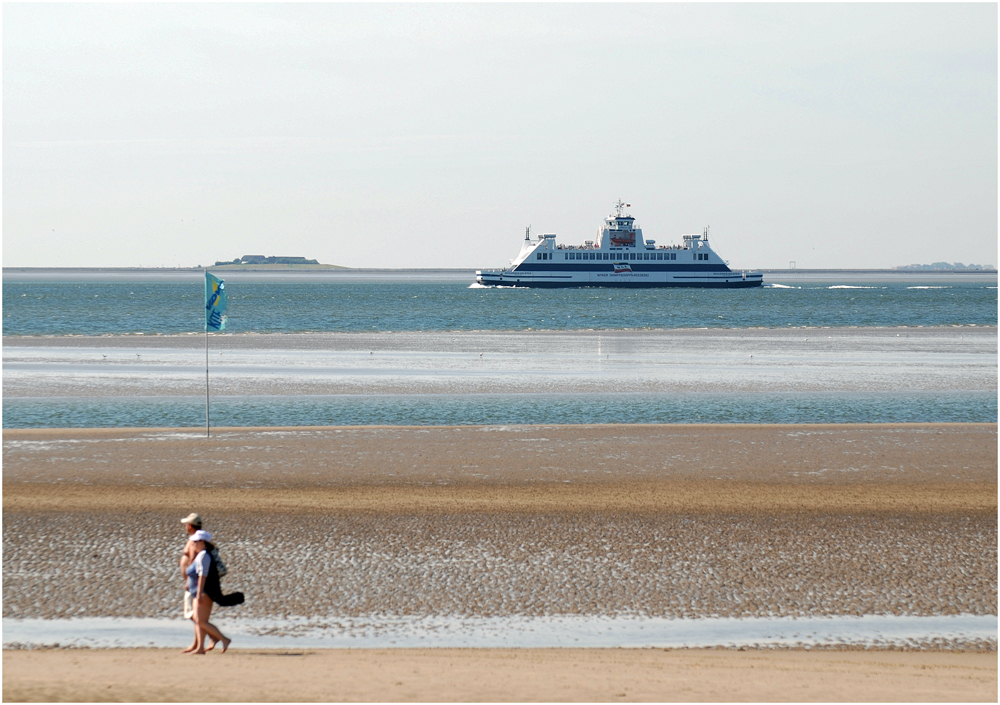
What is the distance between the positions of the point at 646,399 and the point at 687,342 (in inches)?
754

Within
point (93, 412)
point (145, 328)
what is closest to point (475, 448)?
point (93, 412)

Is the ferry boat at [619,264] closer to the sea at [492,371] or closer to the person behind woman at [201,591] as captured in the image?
the sea at [492,371]

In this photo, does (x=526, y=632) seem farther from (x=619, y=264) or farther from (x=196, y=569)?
(x=619, y=264)

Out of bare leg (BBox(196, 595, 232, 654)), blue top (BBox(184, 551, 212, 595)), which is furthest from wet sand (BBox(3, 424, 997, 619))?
blue top (BBox(184, 551, 212, 595))

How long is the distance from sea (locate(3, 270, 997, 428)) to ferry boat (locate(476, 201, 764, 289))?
174 ft

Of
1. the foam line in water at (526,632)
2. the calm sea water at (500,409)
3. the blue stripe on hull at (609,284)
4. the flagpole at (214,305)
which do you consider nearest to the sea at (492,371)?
the calm sea water at (500,409)

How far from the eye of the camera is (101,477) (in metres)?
13.1

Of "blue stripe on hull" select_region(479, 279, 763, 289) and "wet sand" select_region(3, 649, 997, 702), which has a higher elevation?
"blue stripe on hull" select_region(479, 279, 763, 289)

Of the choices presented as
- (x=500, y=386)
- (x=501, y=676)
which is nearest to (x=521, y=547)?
(x=501, y=676)

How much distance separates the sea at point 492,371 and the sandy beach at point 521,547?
422 centimetres

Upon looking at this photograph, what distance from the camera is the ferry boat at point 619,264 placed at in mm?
110438

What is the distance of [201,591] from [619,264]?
106 m

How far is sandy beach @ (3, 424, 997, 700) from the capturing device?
22.8 feet

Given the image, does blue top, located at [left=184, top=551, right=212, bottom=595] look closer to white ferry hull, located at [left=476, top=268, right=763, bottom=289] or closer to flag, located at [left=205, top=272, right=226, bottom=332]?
flag, located at [left=205, top=272, right=226, bottom=332]
